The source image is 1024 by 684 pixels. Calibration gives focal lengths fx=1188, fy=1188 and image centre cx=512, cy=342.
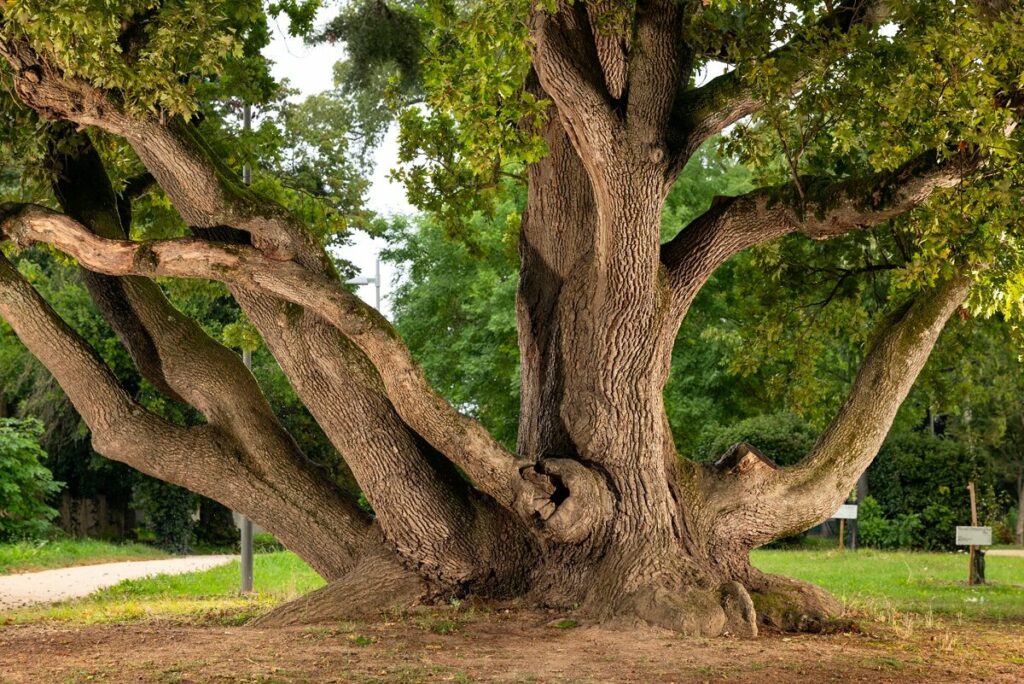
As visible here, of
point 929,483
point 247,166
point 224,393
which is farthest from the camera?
point 929,483

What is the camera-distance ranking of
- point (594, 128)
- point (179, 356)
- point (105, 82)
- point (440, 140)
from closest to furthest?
point (105, 82) < point (594, 128) < point (179, 356) < point (440, 140)

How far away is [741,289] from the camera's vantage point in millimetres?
16562

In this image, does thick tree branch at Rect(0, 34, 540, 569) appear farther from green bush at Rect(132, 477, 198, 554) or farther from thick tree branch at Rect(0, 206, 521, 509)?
green bush at Rect(132, 477, 198, 554)

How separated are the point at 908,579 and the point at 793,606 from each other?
8.91m

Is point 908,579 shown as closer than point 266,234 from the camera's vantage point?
No

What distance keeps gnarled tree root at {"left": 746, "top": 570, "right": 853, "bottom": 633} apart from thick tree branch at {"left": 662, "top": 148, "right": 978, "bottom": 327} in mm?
2697

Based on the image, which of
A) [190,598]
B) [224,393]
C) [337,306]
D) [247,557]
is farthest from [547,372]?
[190,598]

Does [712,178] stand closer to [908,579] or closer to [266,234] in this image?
[908,579]

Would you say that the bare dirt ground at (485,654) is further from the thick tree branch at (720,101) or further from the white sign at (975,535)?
the white sign at (975,535)

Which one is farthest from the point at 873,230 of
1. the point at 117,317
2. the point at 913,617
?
the point at 117,317

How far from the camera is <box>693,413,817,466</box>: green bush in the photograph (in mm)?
28906

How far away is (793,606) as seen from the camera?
1145 cm

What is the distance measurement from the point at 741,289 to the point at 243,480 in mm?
7826

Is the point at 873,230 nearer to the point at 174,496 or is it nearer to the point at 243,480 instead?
the point at 243,480
